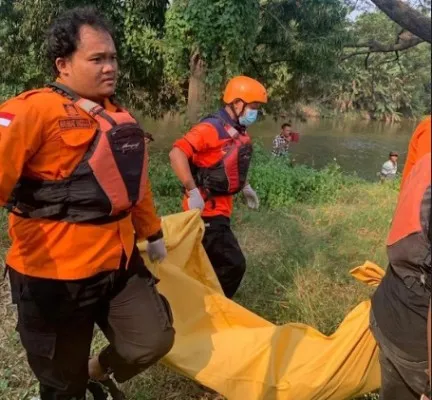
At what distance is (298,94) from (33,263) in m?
12.1

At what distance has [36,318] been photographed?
6.59 ft

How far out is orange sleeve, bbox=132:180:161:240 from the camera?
237 centimetres

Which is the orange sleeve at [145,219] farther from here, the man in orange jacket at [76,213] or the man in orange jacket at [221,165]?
the man in orange jacket at [221,165]

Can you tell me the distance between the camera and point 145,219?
94.6 inches

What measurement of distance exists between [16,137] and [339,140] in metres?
26.8

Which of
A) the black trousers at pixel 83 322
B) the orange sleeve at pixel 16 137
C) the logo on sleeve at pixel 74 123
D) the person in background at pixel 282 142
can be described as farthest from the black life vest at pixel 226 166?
the person in background at pixel 282 142

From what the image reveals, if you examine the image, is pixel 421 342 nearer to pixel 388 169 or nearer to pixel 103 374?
pixel 103 374

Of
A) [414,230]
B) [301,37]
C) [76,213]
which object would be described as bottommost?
[76,213]

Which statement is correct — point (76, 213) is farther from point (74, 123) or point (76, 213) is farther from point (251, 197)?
point (251, 197)

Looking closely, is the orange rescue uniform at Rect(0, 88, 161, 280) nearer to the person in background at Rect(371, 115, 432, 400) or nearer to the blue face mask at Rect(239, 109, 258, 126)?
the person in background at Rect(371, 115, 432, 400)

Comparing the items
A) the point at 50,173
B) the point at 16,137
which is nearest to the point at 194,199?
the point at 50,173

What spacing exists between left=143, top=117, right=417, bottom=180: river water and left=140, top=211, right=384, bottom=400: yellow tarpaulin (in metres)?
12.3

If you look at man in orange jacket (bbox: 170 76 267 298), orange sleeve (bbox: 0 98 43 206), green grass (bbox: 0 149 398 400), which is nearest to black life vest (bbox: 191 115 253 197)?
man in orange jacket (bbox: 170 76 267 298)

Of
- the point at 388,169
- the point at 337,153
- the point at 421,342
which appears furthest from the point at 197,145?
the point at 337,153
